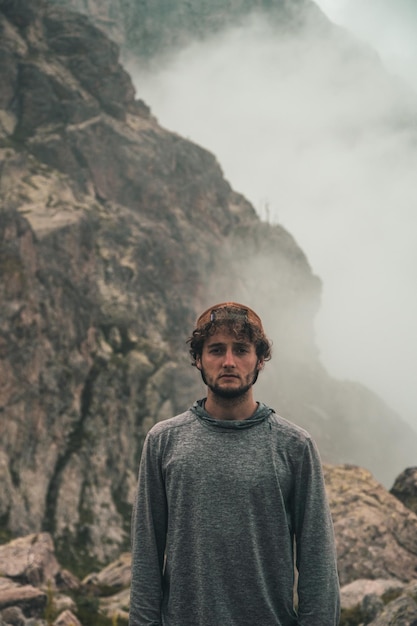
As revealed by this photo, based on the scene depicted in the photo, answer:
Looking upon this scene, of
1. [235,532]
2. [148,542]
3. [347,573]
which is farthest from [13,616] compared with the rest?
[235,532]

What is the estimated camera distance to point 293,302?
19712 cm

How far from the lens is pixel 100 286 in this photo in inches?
4208

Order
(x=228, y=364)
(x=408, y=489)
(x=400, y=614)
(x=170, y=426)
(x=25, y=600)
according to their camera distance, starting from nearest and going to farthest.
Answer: (x=228, y=364), (x=170, y=426), (x=400, y=614), (x=25, y=600), (x=408, y=489)

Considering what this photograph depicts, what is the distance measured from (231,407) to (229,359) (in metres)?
0.42

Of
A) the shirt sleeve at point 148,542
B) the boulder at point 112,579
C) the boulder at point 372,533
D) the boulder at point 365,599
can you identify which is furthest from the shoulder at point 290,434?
the boulder at point 112,579

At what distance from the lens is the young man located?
4.57m

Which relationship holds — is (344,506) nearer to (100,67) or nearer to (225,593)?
(225,593)

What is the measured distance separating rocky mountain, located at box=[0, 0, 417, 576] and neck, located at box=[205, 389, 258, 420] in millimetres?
64182

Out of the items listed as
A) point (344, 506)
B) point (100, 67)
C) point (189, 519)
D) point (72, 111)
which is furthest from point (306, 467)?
point (100, 67)

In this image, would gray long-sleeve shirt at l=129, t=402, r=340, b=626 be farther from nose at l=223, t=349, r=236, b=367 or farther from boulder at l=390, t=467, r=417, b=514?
boulder at l=390, t=467, r=417, b=514

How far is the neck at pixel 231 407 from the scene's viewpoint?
5055 mm

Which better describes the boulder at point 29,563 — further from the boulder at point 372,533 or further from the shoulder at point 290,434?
the shoulder at point 290,434

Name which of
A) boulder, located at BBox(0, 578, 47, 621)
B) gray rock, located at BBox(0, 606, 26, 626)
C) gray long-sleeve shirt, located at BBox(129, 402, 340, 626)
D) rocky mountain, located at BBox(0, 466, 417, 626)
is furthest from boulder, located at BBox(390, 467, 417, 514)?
gray long-sleeve shirt, located at BBox(129, 402, 340, 626)

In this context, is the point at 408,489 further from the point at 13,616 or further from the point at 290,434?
the point at 290,434
